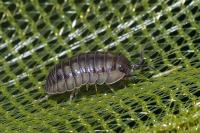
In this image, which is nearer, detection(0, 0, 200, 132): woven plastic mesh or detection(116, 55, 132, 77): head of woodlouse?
detection(0, 0, 200, 132): woven plastic mesh

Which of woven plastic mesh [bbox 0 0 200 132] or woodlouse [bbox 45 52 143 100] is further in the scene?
woodlouse [bbox 45 52 143 100]

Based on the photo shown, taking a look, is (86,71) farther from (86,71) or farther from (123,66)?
(123,66)

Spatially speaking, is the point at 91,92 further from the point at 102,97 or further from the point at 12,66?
the point at 12,66

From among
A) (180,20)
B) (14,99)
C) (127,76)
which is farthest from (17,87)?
(180,20)

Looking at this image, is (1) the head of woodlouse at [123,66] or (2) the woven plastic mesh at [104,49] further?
(1) the head of woodlouse at [123,66]

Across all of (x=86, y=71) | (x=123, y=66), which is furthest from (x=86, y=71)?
(x=123, y=66)
